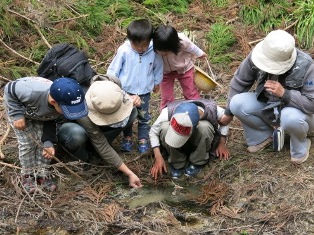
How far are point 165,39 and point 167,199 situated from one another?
1.10m

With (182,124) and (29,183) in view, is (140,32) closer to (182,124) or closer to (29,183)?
(182,124)

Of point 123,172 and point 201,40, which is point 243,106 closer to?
point 123,172

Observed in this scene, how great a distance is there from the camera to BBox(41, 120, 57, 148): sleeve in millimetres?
3494

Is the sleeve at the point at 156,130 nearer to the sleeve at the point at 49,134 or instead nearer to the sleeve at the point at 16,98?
the sleeve at the point at 49,134

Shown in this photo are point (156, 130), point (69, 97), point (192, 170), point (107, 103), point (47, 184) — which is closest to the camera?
point (69, 97)

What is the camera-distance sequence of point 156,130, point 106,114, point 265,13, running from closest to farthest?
1. point 106,114
2. point 156,130
3. point 265,13

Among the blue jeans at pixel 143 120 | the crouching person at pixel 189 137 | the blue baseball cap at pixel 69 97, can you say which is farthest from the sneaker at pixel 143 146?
the blue baseball cap at pixel 69 97

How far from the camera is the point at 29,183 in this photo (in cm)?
357

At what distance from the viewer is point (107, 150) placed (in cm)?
359

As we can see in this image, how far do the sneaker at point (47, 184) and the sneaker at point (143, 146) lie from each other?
2.34 feet

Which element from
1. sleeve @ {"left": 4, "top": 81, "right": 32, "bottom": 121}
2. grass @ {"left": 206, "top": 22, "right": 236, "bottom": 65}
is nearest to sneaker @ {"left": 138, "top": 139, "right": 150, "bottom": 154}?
sleeve @ {"left": 4, "top": 81, "right": 32, "bottom": 121}

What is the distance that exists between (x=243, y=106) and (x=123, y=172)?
96cm

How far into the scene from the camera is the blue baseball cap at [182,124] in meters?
3.45

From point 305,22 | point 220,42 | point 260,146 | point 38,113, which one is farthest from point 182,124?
point 305,22
